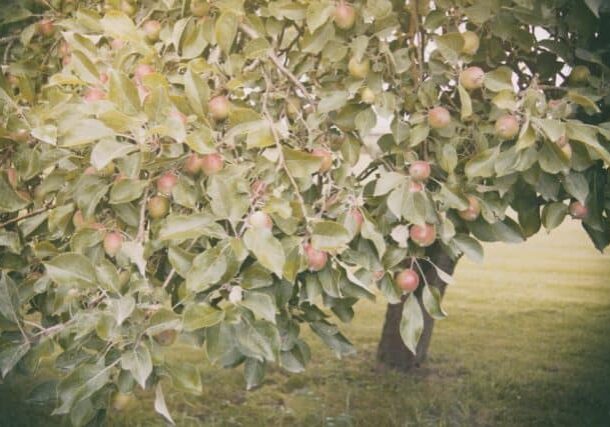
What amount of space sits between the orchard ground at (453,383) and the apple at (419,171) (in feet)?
6.08

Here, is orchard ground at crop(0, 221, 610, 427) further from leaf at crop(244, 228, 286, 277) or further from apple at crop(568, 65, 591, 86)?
apple at crop(568, 65, 591, 86)

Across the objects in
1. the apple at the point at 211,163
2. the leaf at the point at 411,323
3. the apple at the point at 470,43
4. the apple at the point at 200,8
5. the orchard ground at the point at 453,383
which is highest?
the apple at the point at 470,43

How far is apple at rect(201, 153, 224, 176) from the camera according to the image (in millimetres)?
1670

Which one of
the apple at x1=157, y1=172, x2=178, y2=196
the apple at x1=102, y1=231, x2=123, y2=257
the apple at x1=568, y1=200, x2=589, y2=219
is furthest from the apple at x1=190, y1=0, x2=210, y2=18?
the apple at x1=568, y1=200, x2=589, y2=219

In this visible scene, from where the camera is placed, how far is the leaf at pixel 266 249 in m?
1.44

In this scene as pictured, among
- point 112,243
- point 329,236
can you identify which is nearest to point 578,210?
point 329,236

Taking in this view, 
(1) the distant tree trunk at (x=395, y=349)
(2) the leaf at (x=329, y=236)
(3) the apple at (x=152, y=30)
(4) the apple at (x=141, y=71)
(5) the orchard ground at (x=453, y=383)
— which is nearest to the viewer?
(2) the leaf at (x=329, y=236)

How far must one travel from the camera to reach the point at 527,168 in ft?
5.54

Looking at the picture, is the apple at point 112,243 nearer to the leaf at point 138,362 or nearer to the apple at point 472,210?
the leaf at point 138,362

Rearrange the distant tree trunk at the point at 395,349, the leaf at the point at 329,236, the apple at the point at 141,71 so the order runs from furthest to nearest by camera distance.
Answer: the distant tree trunk at the point at 395,349 < the apple at the point at 141,71 < the leaf at the point at 329,236

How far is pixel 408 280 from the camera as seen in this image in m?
1.88

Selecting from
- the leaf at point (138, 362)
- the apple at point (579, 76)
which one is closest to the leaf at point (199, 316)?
the leaf at point (138, 362)

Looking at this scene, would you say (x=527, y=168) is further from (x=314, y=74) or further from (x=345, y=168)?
(x=314, y=74)

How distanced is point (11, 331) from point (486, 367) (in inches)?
159
